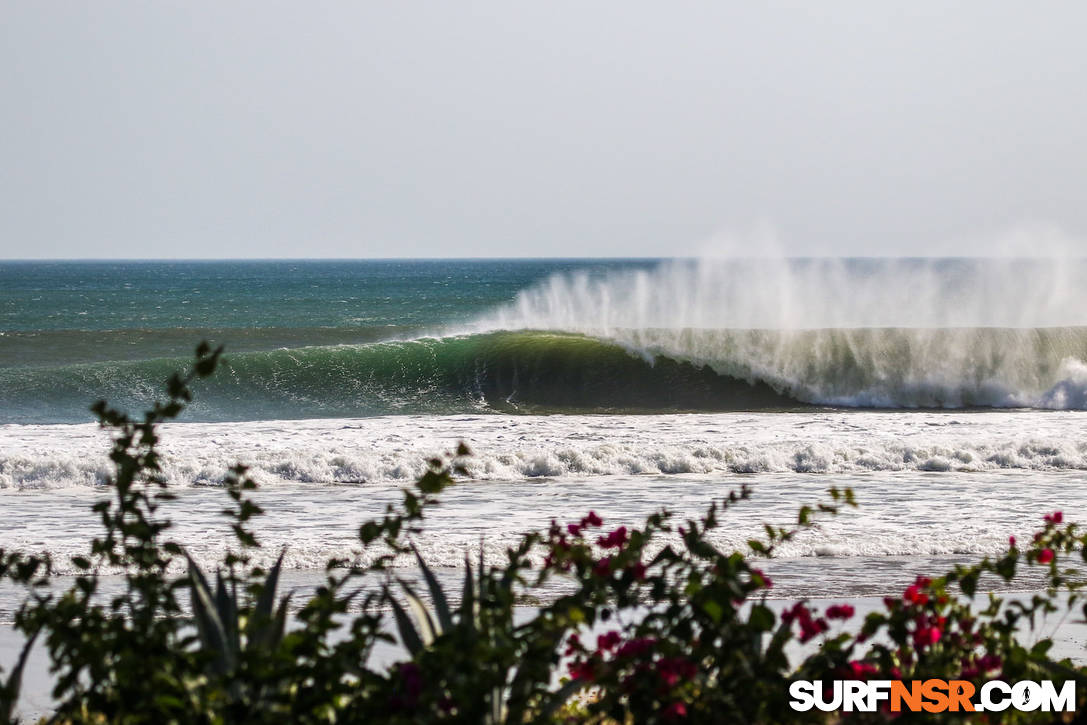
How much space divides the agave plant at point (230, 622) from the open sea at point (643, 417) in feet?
1.94

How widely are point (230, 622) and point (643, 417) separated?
15702mm

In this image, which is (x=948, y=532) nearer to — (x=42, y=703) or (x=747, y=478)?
(x=747, y=478)

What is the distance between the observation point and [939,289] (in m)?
35.4

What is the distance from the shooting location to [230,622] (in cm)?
302

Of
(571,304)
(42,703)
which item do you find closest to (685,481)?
(42,703)

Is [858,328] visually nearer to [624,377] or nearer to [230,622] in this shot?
[624,377]

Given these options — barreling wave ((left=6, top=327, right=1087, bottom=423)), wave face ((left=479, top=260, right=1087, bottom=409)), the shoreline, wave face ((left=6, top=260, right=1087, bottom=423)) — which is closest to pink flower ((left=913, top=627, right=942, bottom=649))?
the shoreline

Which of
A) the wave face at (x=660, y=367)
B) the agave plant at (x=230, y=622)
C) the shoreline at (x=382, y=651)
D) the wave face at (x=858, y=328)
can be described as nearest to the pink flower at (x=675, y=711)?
the agave plant at (x=230, y=622)

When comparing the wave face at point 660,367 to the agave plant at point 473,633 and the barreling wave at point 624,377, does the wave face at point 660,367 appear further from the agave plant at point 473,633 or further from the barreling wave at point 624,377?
the agave plant at point 473,633

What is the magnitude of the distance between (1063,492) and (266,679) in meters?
9.97

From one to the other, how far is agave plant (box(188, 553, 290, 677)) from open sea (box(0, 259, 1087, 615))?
592 millimetres

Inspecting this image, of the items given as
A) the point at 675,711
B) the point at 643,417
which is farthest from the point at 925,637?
the point at 643,417

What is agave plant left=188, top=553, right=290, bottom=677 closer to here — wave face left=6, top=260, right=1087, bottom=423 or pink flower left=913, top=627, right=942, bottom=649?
pink flower left=913, top=627, right=942, bottom=649

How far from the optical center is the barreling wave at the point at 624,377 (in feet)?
71.6
